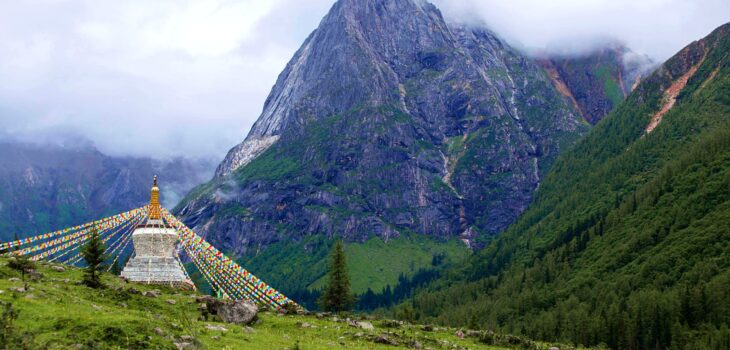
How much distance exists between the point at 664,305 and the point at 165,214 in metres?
118

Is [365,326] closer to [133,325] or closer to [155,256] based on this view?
[133,325]

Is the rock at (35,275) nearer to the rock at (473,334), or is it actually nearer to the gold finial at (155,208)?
the gold finial at (155,208)

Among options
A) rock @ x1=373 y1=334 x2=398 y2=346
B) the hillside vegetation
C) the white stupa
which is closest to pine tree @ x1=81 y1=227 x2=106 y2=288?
the hillside vegetation

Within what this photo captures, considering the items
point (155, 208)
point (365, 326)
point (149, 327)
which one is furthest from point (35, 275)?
point (155, 208)

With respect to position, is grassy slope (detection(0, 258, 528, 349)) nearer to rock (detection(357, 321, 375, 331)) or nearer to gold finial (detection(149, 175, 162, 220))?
rock (detection(357, 321, 375, 331))

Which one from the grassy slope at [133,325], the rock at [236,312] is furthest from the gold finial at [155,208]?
the rock at [236,312]

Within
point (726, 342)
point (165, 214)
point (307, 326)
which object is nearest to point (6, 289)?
point (307, 326)

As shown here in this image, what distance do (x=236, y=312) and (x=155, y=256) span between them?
41.9 meters

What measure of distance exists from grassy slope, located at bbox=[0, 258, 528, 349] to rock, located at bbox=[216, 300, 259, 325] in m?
1.34

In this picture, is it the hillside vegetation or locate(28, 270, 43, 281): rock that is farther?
locate(28, 270, 43, 281): rock

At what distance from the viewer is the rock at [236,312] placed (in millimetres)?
67438

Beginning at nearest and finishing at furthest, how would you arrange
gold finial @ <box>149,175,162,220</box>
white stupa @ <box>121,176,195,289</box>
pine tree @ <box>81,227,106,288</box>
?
pine tree @ <box>81,227,106,288</box>
white stupa @ <box>121,176,195,289</box>
gold finial @ <box>149,175,162,220</box>

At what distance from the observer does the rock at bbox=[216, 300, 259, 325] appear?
6744 cm

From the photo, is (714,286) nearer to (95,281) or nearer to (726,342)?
(726,342)
